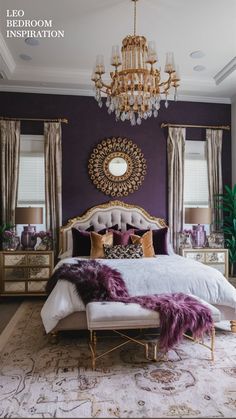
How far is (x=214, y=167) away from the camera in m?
5.53

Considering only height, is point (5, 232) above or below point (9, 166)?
below

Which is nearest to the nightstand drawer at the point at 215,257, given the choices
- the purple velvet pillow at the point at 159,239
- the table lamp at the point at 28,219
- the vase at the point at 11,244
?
the purple velvet pillow at the point at 159,239

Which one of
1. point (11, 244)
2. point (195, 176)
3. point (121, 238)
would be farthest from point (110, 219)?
point (195, 176)

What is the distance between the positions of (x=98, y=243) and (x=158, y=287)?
1.44 metres

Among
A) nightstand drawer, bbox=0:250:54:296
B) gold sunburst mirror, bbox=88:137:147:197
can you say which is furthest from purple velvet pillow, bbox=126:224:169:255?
nightstand drawer, bbox=0:250:54:296

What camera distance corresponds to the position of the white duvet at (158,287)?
9.73 feet

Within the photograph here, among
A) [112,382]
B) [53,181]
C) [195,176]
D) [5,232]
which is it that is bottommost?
[112,382]

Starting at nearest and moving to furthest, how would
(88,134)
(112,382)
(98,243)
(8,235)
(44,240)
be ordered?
(112,382) → (98,243) → (8,235) → (44,240) → (88,134)

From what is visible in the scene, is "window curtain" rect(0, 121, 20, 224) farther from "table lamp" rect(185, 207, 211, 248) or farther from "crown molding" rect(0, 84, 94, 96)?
"table lamp" rect(185, 207, 211, 248)

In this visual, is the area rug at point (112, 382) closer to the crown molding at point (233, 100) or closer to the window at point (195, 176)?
the window at point (195, 176)

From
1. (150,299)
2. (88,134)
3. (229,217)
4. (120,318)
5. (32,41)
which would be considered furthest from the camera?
(229,217)

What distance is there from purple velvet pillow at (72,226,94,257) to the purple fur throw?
941 mm

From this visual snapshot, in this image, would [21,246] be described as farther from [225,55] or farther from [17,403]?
[225,55]

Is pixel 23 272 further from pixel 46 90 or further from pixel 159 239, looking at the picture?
pixel 46 90
